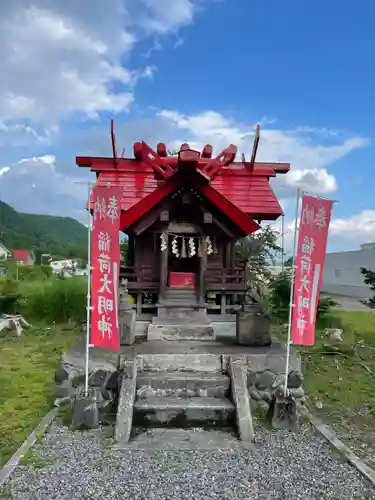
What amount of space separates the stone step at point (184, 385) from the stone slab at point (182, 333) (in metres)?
2.16

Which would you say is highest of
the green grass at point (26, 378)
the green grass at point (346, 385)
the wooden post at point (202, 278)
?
the wooden post at point (202, 278)

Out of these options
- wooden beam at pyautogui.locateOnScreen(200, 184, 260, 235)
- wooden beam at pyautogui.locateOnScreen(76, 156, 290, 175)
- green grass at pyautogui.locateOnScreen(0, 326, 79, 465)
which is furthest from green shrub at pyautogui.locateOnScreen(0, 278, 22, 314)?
wooden beam at pyautogui.locateOnScreen(200, 184, 260, 235)

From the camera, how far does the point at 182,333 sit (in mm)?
8773

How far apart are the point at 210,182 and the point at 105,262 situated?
181 inches

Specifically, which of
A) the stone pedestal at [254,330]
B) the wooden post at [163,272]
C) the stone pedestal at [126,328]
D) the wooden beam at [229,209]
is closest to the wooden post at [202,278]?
the wooden post at [163,272]

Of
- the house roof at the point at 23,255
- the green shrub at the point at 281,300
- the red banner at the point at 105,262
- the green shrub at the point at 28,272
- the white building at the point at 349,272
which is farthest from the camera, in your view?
the house roof at the point at 23,255

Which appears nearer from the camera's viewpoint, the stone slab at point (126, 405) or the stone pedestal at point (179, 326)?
the stone slab at point (126, 405)

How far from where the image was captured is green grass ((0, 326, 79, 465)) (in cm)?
580

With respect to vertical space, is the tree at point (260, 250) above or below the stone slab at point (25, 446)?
above

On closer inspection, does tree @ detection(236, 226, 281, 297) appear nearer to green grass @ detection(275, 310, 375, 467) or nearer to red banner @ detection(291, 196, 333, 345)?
green grass @ detection(275, 310, 375, 467)

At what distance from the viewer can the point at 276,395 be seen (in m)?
6.00

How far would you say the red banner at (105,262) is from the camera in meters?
6.22

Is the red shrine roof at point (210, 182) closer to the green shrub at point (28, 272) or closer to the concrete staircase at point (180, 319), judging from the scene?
the concrete staircase at point (180, 319)

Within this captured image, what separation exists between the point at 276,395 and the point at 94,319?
2715mm
